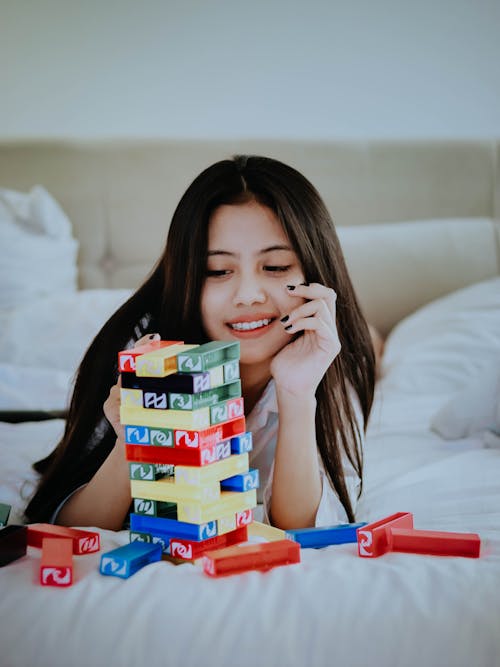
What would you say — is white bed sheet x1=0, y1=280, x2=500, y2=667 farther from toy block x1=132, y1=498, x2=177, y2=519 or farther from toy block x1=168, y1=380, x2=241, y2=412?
toy block x1=168, y1=380, x2=241, y2=412

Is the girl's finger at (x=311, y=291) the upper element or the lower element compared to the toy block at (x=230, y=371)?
upper

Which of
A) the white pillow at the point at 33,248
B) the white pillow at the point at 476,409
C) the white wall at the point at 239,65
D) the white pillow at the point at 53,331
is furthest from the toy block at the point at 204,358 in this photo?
the white wall at the point at 239,65

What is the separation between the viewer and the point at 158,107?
212 cm

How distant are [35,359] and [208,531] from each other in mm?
1113

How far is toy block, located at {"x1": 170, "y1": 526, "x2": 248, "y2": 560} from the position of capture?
2.91 ft

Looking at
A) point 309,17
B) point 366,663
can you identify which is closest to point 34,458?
point 366,663

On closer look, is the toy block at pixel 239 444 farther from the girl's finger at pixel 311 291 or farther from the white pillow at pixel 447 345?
the white pillow at pixel 447 345

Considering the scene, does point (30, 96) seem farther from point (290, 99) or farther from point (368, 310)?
point (368, 310)

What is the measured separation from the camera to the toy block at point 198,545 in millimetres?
888

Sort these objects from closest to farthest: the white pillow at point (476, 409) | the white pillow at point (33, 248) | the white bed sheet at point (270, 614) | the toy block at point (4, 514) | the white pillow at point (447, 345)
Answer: the white bed sheet at point (270, 614), the toy block at point (4, 514), the white pillow at point (476, 409), the white pillow at point (447, 345), the white pillow at point (33, 248)

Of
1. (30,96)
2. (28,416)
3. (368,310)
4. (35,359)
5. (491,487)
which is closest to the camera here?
(491,487)

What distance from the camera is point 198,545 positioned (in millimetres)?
890

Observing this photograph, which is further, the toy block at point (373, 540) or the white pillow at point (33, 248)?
the white pillow at point (33, 248)

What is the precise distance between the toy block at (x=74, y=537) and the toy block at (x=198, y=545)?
0.11 m
